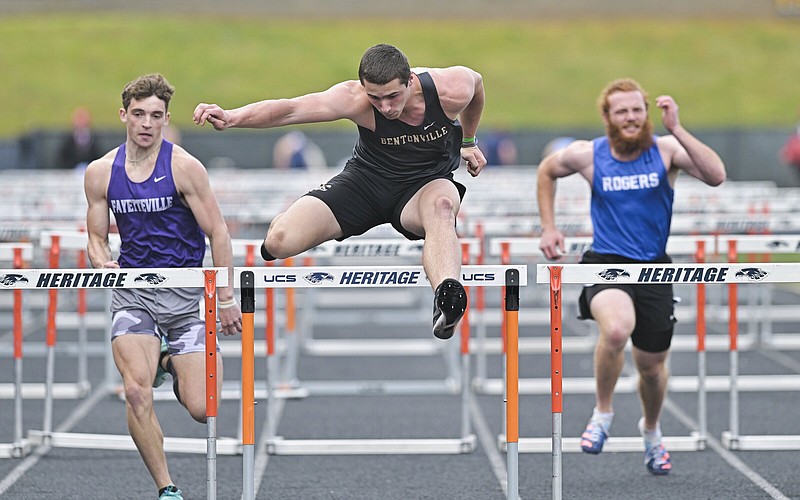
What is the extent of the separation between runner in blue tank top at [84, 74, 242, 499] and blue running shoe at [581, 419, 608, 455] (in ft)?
6.76

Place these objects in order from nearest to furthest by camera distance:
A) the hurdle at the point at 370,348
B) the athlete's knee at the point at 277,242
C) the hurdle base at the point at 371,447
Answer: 1. the athlete's knee at the point at 277,242
2. the hurdle at the point at 370,348
3. the hurdle base at the point at 371,447

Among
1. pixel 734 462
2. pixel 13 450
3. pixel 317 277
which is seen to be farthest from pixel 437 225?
pixel 13 450

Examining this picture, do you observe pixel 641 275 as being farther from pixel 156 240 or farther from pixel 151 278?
pixel 156 240

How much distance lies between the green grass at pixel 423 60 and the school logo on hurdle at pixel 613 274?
31561 millimetres

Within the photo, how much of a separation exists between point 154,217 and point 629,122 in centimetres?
270

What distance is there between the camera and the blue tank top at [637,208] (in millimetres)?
6863

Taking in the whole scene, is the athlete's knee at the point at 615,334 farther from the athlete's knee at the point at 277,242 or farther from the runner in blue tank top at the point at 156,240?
the runner in blue tank top at the point at 156,240

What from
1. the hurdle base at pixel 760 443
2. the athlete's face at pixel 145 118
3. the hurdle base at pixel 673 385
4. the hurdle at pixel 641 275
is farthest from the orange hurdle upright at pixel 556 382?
the hurdle base at pixel 673 385

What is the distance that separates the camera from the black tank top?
585 cm

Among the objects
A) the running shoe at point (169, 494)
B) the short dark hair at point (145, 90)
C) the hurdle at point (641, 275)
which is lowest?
the running shoe at point (169, 494)

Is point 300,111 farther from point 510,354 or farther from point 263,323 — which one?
point 263,323

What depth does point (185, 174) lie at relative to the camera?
19.2 feet

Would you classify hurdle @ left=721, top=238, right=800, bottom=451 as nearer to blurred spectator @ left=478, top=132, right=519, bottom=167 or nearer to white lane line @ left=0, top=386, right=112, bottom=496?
white lane line @ left=0, top=386, right=112, bottom=496

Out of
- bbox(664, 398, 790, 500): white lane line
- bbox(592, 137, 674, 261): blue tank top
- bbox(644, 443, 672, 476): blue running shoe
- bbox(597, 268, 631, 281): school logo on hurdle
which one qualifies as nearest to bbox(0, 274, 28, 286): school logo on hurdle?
bbox(597, 268, 631, 281): school logo on hurdle
